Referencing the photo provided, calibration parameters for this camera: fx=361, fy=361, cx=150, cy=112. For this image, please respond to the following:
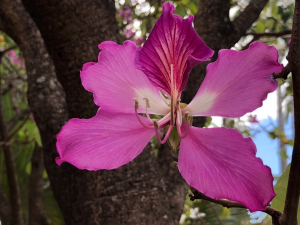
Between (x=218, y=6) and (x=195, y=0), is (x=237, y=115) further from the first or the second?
(x=195, y=0)

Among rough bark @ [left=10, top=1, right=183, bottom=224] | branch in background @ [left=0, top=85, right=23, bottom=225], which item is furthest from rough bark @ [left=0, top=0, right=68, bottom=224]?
branch in background @ [left=0, top=85, right=23, bottom=225]

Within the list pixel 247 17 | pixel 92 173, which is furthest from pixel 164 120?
pixel 247 17

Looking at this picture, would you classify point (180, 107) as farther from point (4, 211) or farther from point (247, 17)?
point (4, 211)

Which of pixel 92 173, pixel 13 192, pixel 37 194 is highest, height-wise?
pixel 92 173

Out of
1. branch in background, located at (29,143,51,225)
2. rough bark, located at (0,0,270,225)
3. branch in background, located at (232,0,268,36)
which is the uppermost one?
branch in background, located at (232,0,268,36)

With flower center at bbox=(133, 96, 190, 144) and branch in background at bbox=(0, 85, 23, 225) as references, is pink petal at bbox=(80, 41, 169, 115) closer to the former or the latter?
flower center at bbox=(133, 96, 190, 144)
